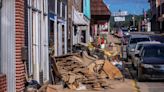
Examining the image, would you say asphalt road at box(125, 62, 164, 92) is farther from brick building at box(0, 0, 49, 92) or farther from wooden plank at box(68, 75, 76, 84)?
brick building at box(0, 0, 49, 92)

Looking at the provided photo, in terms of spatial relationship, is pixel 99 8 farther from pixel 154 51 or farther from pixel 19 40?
pixel 19 40

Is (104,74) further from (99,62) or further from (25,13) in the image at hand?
(25,13)

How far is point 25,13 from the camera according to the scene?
1342 cm

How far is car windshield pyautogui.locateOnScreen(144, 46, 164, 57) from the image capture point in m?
23.2

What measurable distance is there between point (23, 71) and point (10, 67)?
2.83 feet

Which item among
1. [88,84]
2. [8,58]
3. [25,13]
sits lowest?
[88,84]

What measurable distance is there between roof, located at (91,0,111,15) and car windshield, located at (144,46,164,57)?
25.0 metres

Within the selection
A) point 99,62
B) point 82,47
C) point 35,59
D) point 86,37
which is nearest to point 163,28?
point 86,37

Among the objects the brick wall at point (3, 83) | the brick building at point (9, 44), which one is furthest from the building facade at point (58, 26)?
the brick wall at point (3, 83)

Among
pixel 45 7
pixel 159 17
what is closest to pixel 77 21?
pixel 45 7

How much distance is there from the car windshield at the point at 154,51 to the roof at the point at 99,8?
25.0m

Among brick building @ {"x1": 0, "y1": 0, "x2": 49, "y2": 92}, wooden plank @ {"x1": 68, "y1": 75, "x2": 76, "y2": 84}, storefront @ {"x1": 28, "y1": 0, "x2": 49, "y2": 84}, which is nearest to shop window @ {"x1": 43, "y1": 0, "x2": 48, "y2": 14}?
storefront @ {"x1": 28, "y1": 0, "x2": 49, "y2": 84}

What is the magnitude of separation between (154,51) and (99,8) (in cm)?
2739

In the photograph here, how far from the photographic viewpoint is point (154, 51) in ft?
77.7
